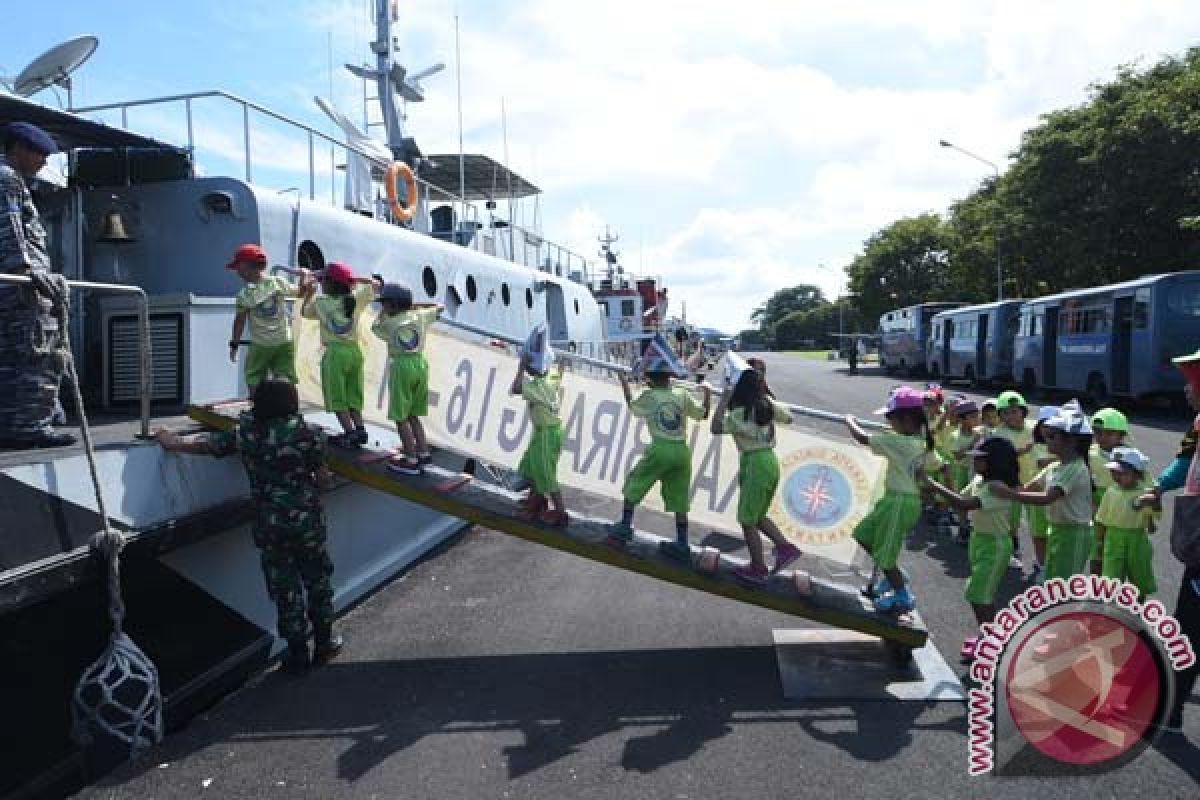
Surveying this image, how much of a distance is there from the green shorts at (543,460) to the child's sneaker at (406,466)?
69 centimetres

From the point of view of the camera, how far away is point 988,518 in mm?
4953

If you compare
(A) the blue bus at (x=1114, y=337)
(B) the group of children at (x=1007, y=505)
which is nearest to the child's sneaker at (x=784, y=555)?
(B) the group of children at (x=1007, y=505)

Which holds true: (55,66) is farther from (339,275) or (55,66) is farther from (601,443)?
(601,443)

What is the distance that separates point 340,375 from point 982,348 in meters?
29.4

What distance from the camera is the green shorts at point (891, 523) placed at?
199 inches

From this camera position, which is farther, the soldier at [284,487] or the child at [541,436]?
the child at [541,436]

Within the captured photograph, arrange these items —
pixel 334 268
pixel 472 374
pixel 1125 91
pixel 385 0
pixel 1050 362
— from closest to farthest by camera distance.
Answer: pixel 334 268 → pixel 472 374 → pixel 385 0 → pixel 1050 362 → pixel 1125 91

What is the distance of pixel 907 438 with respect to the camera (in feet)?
16.7

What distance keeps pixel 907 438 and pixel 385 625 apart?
374 cm

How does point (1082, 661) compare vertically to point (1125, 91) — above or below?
below

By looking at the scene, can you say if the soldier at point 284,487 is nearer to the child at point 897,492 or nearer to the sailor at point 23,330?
the sailor at point 23,330

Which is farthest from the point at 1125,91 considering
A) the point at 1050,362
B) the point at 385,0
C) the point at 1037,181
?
the point at 385,0

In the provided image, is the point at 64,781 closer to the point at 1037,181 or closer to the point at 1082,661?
the point at 1082,661

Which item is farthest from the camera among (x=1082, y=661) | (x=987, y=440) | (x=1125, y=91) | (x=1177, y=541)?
(x=1125, y=91)
